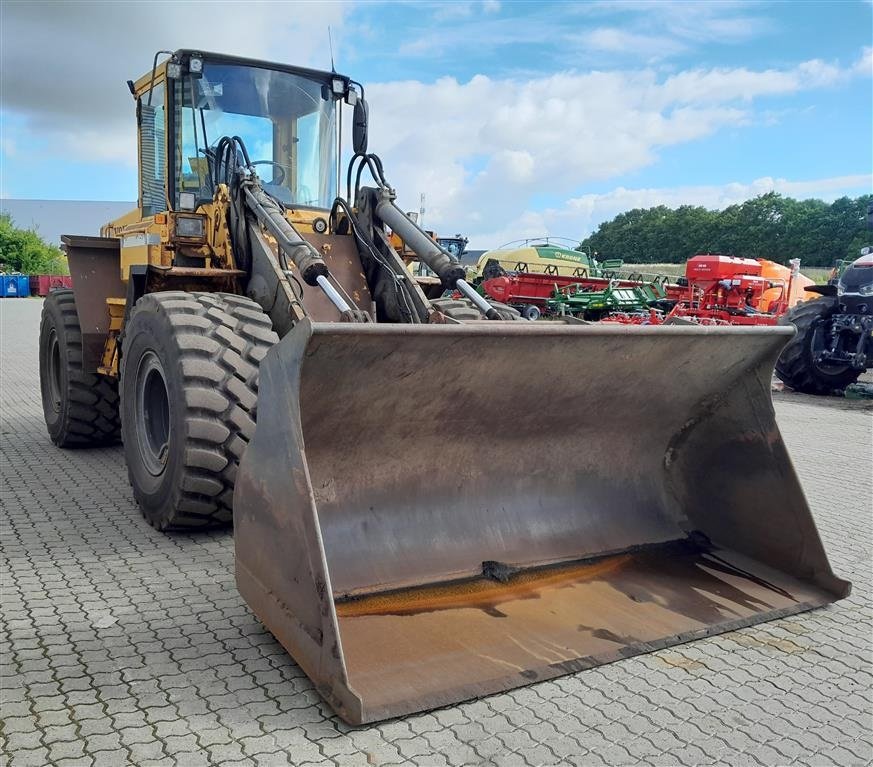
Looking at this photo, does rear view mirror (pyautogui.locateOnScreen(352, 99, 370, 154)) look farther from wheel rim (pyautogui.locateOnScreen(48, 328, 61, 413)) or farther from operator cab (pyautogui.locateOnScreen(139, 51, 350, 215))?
wheel rim (pyautogui.locateOnScreen(48, 328, 61, 413))

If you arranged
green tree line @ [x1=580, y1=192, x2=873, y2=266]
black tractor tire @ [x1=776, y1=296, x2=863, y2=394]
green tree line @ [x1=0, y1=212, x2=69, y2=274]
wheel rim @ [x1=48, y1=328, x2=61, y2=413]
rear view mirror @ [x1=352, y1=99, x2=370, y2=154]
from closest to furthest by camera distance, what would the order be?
rear view mirror @ [x1=352, y1=99, x2=370, y2=154]
wheel rim @ [x1=48, y1=328, x2=61, y2=413]
black tractor tire @ [x1=776, y1=296, x2=863, y2=394]
green tree line @ [x1=580, y1=192, x2=873, y2=266]
green tree line @ [x1=0, y1=212, x2=69, y2=274]

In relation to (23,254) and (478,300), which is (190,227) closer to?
(478,300)

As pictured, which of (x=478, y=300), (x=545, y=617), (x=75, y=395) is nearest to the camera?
(x=545, y=617)

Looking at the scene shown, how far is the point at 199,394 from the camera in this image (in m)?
3.85

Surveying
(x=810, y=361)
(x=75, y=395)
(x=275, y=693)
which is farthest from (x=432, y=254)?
(x=810, y=361)

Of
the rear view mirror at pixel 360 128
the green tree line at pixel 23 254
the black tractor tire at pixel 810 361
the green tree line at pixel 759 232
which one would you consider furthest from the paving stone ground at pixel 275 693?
the green tree line at pixel 23 254

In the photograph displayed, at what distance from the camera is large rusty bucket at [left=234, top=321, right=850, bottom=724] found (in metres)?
2.76

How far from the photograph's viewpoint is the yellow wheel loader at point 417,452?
284 cm

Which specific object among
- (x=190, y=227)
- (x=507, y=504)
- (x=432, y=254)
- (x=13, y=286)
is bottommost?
(x=507, y=504)

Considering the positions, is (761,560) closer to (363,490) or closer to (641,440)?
(641,440)

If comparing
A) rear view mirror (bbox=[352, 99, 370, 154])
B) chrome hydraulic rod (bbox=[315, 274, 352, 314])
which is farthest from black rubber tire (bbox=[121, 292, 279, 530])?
rear view mirror (bbox=[352, 99, 370, 154])

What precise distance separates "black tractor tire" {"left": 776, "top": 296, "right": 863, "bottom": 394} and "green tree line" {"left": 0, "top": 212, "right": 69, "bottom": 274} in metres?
43.2

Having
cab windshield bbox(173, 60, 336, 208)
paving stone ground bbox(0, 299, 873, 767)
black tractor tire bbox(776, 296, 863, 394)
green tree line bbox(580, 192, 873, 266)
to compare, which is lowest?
paving stone ground bbox(0, 299, 873, 767)

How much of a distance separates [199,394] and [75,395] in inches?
115
